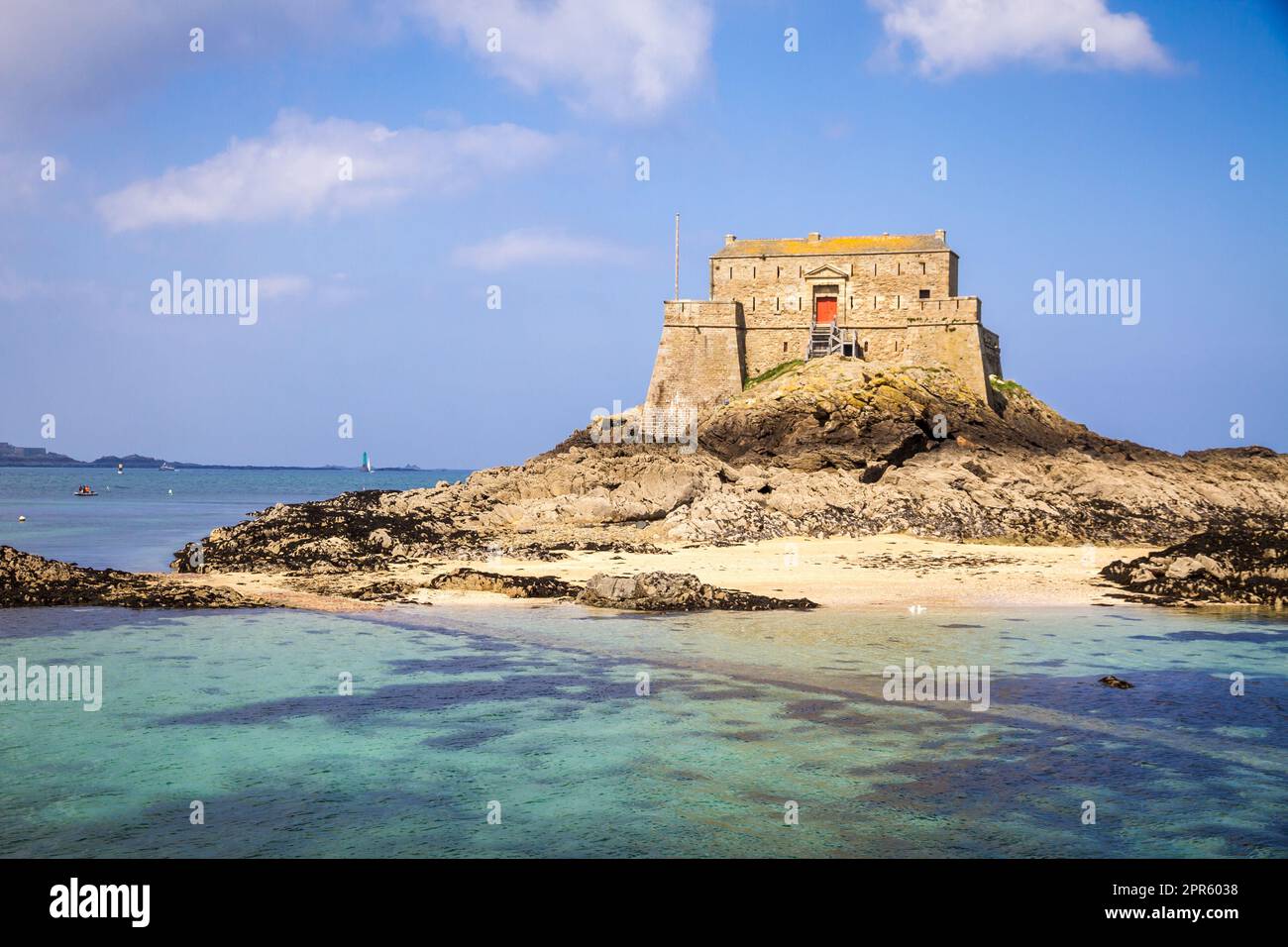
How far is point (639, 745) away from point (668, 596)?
8685 mm

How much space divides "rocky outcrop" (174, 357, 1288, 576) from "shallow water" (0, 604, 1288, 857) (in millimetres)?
10296

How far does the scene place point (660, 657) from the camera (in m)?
14.9

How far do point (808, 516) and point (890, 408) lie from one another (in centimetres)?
850

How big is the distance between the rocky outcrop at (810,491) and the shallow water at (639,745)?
10296 mm

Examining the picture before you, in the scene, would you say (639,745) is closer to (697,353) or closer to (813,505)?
(813,505)

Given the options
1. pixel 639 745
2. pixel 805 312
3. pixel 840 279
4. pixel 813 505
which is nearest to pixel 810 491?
pixel 813 505

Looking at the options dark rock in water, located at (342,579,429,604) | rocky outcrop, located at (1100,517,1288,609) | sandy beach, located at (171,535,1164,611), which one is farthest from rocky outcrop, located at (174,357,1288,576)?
rocky outcrop, located at (1100,517,1288,609)

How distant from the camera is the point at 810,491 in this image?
31219 millimetres

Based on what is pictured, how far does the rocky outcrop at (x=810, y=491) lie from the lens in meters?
27.9

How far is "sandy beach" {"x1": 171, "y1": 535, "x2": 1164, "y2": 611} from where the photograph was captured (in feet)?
66.8

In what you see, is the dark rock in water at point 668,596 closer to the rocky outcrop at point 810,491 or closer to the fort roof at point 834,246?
the rocky outcrop at point 810,491

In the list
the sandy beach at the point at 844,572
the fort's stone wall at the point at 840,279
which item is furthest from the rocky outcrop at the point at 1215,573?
the fort's stone wall at the point at 840,279
